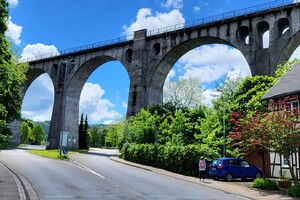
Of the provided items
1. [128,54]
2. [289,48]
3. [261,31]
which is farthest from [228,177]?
[128,54]

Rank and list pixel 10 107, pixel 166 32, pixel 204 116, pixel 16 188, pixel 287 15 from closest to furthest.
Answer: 1. pixel 16 188
2. pixel 10 107
3. pixel 287 15
4. pixel 204 116
5. pixel 166 32

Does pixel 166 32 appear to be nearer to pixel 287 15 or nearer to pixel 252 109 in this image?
pixel 287 15

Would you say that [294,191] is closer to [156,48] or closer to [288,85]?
[288,85]

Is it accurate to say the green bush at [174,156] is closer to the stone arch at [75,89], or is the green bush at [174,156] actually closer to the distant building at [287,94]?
the distant building at [287,94]

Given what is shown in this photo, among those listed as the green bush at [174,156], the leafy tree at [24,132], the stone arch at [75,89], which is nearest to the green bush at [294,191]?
the green bush at [174,156]

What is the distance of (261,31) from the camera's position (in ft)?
122

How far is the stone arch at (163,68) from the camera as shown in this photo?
42781 millimetres

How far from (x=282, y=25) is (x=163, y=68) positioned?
16.4m

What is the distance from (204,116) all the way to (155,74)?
10.4 meters

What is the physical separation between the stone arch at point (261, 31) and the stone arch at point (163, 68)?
246 inches

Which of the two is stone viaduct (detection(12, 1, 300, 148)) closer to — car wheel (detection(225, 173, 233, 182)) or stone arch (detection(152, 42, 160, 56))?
stone arch (detection(152, 42, 160, 56))

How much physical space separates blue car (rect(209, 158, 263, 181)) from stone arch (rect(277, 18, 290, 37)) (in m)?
17.5

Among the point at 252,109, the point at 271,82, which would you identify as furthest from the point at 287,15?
the point at 252,109

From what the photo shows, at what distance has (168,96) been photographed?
58.4 metres
